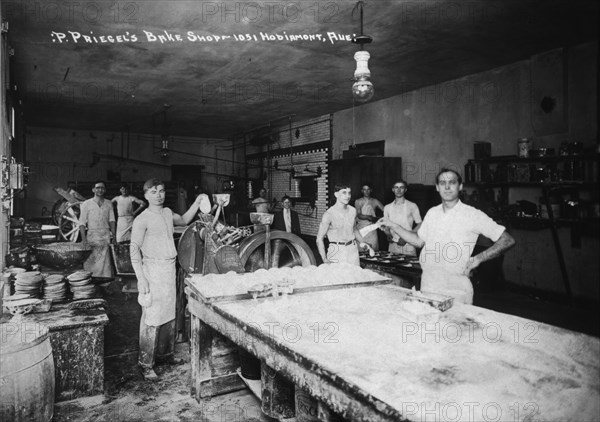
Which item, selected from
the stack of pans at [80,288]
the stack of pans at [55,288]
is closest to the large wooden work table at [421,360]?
the stack of pans at [80,288]

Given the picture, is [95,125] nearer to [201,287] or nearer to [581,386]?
[201,287]

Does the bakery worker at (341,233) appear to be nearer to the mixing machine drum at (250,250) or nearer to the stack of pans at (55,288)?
the mixing machine drum at (250,250)

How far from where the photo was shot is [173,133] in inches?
642

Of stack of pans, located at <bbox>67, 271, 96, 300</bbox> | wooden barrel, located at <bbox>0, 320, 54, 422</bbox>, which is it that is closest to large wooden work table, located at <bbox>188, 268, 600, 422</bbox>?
wooden barrel, located at <bbox>0, 320, 54, 422</bbox>

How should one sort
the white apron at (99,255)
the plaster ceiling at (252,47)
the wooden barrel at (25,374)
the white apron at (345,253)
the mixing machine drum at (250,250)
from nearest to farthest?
the wooden barrel at (25,374) → the mixing machine drum at (250,250) → the plaster ceiling at (252,47) → the white apron at (345,253) → the white apron at (99,255)

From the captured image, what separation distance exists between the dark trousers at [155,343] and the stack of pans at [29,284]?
998 mm

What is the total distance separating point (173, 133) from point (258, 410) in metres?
14.2

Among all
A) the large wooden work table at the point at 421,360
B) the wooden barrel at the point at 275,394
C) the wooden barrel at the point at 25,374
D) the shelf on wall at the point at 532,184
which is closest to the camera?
the large wooden work table at the point at 421,360

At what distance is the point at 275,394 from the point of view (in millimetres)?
2965

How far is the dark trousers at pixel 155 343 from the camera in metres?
4.33

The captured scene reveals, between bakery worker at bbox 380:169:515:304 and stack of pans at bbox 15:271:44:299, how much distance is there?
11.1 feet

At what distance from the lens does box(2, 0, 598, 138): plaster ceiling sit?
16.9ft

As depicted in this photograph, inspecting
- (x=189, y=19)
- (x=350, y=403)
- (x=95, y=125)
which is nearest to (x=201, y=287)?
(x=350, y=403)

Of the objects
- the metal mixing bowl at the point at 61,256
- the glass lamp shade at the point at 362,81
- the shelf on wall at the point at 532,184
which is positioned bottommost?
the metal mixing bowl at the point at 61,256
